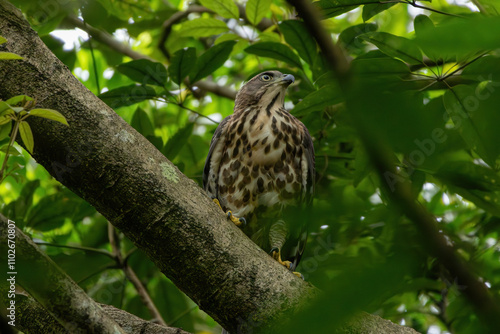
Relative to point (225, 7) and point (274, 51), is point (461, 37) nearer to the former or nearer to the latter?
point (274, 51)

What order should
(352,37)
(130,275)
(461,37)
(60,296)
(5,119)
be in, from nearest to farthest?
1. (461,37)
2. (60,296)
3. (5,119)
4. (352,37)
5. (130,275)

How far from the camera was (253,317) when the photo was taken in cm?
232

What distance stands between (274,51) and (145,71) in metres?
0.82

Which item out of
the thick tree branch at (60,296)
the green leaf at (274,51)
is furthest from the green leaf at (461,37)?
the green leaf at (274,51)

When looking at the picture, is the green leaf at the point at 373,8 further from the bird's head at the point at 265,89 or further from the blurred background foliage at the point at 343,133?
the bird's head at the point at 265,89

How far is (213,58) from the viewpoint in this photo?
141 inches

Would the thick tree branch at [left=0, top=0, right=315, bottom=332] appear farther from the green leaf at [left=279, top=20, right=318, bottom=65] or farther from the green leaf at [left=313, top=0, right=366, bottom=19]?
the green leaf at [left=279, top=20, right=318, bottom=65]

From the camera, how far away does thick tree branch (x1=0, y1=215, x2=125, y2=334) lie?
1.62 m

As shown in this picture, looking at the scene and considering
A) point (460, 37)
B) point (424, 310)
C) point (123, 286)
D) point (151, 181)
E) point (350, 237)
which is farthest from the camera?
point (123, 286)

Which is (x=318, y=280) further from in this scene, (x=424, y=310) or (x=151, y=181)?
(x=424, y=310)

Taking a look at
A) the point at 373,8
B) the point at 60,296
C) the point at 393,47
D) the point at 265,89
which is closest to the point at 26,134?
the point at 60,296

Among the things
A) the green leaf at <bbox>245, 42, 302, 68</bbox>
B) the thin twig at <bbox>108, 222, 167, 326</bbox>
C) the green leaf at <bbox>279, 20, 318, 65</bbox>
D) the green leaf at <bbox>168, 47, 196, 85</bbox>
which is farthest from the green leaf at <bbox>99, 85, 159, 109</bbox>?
the thin twig at <bbox>108, 222, 167, 326</bbox>

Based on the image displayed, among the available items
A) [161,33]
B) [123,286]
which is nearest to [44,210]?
[123,286]

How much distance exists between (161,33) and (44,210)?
2295 mm
